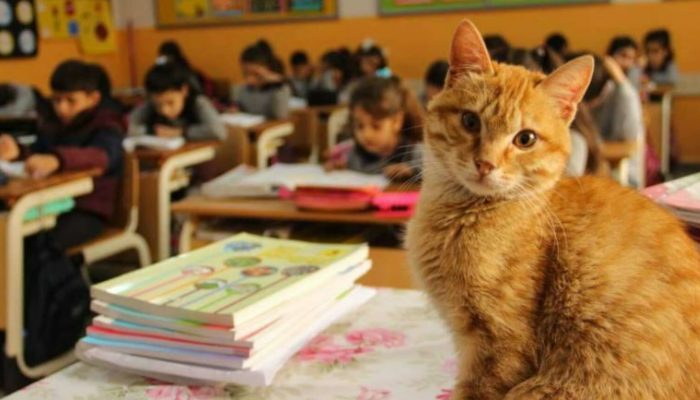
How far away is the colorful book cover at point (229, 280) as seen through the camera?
95 centimetres

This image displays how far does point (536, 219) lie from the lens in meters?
0.87

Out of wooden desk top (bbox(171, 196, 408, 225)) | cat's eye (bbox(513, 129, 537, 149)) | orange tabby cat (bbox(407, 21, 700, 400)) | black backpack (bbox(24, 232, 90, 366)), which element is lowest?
black backpack (bbox(24, 232, 90, 366))

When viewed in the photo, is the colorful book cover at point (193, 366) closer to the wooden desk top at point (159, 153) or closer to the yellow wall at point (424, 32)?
the wooden desk top at point (159, 153)

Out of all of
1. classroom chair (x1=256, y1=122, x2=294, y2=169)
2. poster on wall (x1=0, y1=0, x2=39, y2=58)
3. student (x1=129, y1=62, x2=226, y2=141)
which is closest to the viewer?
classroom chair (x1=256, y1=122, x2=294, y2=169)

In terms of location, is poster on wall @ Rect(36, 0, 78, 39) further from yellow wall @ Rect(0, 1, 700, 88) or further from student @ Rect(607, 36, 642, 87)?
student @ Rect(607, 36, 642, 87)

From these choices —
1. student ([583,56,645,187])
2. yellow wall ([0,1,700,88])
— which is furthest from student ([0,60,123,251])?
yellow wall ([0,1,700,88])

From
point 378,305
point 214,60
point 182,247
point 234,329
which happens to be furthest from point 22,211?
point 214,60

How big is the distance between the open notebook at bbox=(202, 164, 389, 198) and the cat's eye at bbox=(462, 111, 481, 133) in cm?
126

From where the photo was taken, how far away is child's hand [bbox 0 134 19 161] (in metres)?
2.90

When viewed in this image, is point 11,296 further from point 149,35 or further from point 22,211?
point 149,35

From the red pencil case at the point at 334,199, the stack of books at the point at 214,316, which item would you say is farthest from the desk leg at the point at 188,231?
the stack of books at the point at 214,316

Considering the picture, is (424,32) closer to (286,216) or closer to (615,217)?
(286,216)

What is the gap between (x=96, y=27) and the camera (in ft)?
26.2

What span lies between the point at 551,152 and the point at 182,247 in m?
1.66
